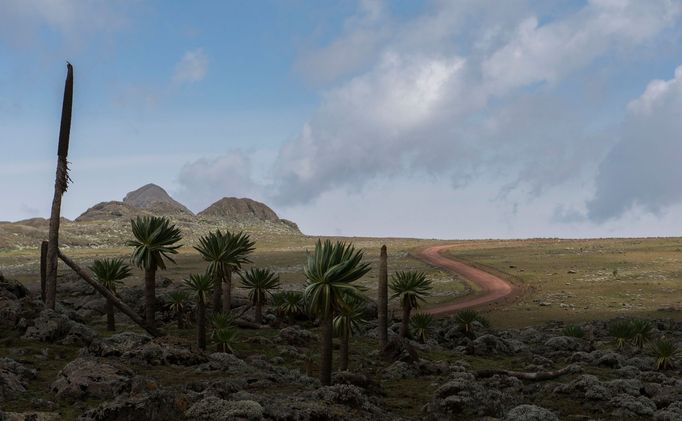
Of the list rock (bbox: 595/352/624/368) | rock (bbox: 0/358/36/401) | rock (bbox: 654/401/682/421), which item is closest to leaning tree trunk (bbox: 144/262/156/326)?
rock (bbox: 0/358/36/401)

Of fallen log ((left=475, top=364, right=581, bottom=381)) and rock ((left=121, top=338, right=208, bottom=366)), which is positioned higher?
rock ((left=121, top=338, right=208, bottom=366))

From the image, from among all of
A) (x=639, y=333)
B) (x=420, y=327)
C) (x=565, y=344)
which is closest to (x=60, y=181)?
(x=420, y=327)

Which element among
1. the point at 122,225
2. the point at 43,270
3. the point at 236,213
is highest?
the point at 236,213

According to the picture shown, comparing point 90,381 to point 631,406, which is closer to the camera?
point 90,381

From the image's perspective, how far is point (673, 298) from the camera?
55.1 metres

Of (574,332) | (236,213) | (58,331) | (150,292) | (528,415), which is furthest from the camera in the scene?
(236,213)

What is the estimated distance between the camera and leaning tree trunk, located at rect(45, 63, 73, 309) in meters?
29.8

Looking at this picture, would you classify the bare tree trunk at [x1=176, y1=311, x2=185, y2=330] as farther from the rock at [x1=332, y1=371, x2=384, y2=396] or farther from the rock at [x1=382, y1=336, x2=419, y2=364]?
the rock at [x1=332, y1=371, x2=384, y2=396]

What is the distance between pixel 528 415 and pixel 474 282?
5025cm

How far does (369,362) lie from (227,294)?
12760mm

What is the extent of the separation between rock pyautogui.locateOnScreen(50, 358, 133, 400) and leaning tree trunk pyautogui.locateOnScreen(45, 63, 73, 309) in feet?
43.9

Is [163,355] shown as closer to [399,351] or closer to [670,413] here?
[399,351]

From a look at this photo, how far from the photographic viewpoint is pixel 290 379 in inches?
914

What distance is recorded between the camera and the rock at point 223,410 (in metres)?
14.7
